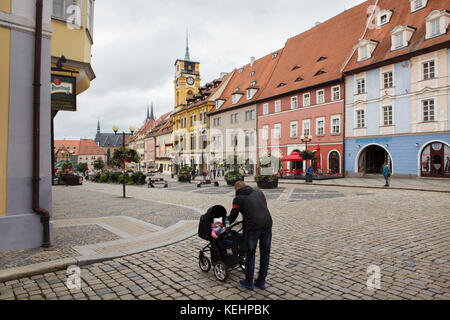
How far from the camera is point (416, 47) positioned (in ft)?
82.9

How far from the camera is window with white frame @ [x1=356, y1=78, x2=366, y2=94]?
2947 cm

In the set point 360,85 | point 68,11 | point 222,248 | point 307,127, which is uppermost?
point 360,85

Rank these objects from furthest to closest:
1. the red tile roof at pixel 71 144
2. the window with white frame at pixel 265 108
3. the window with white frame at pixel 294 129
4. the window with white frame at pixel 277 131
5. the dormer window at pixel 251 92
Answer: the red tile roof at pixel 71 144, the dormer window at pixel 251 92, the window with white frame at pixel 265 108, the window with white frame at pixel 277 131, the window with white frame at pixel 294 129

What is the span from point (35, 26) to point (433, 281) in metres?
8.81

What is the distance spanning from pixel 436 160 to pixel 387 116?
5.62 metres

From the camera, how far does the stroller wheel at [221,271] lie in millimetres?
4719

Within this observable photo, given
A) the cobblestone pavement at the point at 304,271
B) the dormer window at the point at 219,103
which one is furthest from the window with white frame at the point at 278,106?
the cobblestone pavement at the point at 304,271

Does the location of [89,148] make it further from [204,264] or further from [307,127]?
[204,264]

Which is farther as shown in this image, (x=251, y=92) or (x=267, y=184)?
(x=251, y=92)

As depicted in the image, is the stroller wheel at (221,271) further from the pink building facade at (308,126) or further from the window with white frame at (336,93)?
the window with white frame at (336,93)

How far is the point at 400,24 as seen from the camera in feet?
92.9

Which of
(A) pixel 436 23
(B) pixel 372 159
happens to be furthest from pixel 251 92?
(A) pixel 436 23

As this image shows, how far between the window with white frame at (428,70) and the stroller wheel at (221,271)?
2683 centimetres
